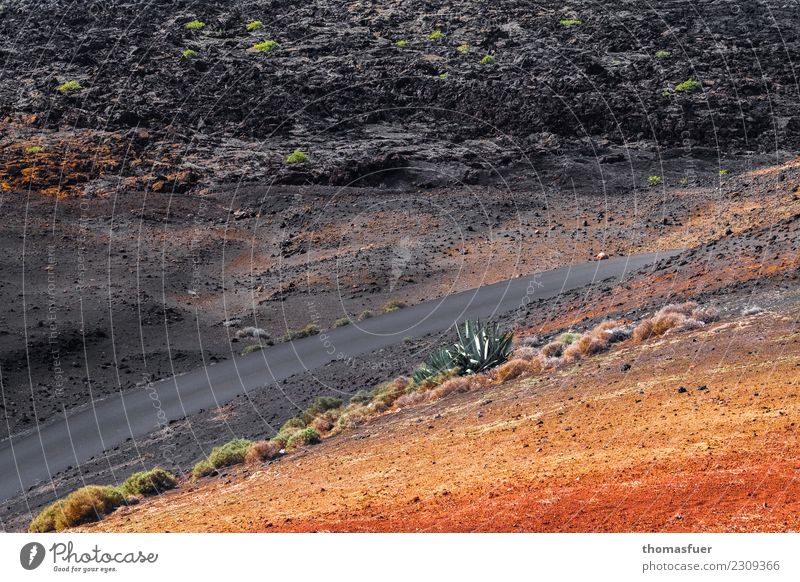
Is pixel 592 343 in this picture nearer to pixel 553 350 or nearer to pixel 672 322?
pixel 553 350

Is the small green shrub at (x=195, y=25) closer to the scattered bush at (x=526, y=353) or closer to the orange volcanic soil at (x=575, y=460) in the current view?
the scattered bush at (x=526, y=353)

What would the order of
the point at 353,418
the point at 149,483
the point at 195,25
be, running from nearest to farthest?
the point at 149,483, the point at 353,418, the point at 195,25

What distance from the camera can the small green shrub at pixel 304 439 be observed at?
1945 cm

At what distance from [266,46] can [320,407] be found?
4720 centimetres

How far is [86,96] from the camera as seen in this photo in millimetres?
62281

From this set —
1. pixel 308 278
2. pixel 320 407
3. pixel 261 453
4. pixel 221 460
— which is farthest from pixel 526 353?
pixel 308 278

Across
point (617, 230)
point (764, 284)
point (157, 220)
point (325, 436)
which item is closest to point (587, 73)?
point (617, 230)

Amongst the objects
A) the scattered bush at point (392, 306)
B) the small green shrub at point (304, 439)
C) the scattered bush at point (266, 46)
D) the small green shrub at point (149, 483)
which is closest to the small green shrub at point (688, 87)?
the scattered bush at point (266, 46)

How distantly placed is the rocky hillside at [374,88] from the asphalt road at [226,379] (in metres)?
20.6

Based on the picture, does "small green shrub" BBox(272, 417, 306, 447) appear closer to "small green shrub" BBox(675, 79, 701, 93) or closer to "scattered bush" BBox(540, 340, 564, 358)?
"scattered bush" BBox(540, 340, 564, 358)

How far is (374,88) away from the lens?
6400 cm

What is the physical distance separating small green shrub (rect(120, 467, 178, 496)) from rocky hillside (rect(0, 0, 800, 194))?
124ft

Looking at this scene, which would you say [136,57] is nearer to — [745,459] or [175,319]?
[175,319]

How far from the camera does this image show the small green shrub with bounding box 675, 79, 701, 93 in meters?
62.0
